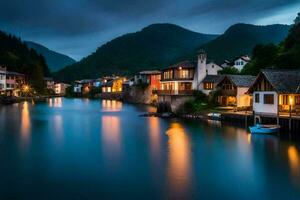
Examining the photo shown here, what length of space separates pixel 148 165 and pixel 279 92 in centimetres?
2286

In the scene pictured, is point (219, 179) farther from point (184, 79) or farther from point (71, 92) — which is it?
point (71, 92)

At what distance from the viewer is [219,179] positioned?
2316 centimetres

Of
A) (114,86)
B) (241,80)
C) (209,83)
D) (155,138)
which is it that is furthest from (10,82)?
(155,138)

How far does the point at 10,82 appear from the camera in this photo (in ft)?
397

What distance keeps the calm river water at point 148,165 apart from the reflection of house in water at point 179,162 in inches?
2.5

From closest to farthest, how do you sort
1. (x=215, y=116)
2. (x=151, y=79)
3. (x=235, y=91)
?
(x=215, y=116), (x=235, y=91), (x=151, y=79)

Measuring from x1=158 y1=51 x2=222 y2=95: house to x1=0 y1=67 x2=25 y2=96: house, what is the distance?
6290cm

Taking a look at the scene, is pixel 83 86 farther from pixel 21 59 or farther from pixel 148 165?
pixel 148 165

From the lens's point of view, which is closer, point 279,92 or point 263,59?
point 279,92

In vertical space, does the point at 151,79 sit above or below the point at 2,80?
above

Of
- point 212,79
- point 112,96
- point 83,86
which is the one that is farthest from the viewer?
point 83,86

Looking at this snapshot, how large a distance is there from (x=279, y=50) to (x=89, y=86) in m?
125

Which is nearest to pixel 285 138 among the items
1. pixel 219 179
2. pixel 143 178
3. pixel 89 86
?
pixel 219 179

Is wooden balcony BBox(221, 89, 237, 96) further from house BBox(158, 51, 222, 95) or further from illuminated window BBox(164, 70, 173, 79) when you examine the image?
illuminated window BBox(164, 70, 173, 79)
